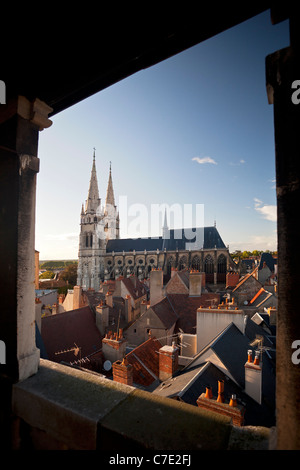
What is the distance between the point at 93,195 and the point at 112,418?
59.5m

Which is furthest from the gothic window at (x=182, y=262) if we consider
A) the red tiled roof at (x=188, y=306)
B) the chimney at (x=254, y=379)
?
the chimney at (x=254, y=379)

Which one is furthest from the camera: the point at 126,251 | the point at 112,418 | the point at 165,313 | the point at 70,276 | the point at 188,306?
the point at 126,251

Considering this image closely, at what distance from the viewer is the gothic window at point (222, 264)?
48656mm

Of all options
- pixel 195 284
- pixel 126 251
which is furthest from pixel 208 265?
pixel 195 284

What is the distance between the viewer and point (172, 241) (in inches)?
2309

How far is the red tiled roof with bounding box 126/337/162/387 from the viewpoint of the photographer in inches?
363

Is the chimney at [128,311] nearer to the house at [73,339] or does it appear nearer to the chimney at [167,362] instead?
the house at [73,339]

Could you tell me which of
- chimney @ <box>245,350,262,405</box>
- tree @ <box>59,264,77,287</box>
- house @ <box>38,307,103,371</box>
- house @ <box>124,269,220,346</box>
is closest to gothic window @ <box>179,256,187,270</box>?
tree @ <box>59,264,77,287</box>

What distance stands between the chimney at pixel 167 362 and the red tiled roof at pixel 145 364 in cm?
61

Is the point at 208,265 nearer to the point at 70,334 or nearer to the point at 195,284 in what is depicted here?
the point at 195,284

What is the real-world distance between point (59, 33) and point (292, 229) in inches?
80.5

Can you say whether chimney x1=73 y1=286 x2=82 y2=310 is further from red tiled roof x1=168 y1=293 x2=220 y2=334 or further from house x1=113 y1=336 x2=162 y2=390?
house x1=113 y1=336 x2=162 y2=390

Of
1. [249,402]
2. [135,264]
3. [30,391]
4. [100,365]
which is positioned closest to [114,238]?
[135,264]
